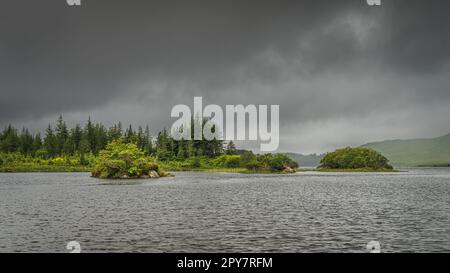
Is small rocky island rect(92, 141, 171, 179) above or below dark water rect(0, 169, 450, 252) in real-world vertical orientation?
above

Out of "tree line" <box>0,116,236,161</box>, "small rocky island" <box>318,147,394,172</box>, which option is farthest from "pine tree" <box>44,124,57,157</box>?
"small rocky island" <box>318,147,394,172</box>

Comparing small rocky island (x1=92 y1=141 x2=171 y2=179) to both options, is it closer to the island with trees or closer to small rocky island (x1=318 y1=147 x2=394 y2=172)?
the island with trees

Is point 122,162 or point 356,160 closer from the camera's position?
point 122,162

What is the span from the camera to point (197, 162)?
183375 mm

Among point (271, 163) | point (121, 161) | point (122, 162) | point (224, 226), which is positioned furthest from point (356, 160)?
point (224, 226)

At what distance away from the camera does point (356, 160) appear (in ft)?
635

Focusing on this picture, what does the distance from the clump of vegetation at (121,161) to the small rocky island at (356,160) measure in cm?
11656

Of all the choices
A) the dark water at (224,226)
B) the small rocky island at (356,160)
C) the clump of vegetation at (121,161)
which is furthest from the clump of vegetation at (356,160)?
the dark water at (224,226)

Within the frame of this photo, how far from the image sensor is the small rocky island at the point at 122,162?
334ft

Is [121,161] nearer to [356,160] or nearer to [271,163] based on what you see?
[271,163]

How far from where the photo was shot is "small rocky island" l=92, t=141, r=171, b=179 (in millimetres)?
101875

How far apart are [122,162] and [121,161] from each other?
1117mm
